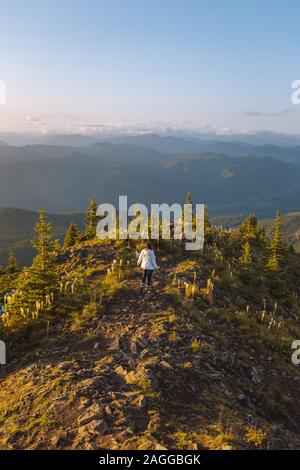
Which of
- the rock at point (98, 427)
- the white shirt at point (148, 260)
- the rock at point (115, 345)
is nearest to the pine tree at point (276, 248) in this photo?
the white shirt at point (148, 260)

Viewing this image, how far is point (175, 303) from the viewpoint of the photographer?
17125 millimetres

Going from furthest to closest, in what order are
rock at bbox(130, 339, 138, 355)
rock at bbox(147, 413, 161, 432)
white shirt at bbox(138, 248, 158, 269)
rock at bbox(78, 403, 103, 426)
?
white shirt at bbox(138, 248, 158, 269), rock at bbox(130, 339, 138, 355), rock at bbox(78, 403, 103, 426), rock at bbox(147, 413, 161, 432)

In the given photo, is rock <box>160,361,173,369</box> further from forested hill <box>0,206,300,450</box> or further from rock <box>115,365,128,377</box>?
rock <box>115,365,128,377</box>

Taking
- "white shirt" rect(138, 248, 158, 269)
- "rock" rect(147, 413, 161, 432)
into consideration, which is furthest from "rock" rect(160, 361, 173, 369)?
"white shirt" rect(138, 248, 158, 269)

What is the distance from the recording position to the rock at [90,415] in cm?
948

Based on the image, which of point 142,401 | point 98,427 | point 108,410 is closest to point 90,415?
point 108,410

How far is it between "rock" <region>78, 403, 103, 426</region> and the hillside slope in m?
0.02

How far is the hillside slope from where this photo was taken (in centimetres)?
911

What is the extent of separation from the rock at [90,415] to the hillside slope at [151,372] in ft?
0.08

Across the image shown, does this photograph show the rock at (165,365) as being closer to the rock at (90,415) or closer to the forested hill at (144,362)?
the forested hill at (144,362)

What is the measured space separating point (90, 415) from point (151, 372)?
2427 mm

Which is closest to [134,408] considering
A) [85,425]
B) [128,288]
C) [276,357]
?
[85,425]

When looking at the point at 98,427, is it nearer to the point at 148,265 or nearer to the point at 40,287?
the point at 40,287

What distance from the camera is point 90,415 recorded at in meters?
9.59
